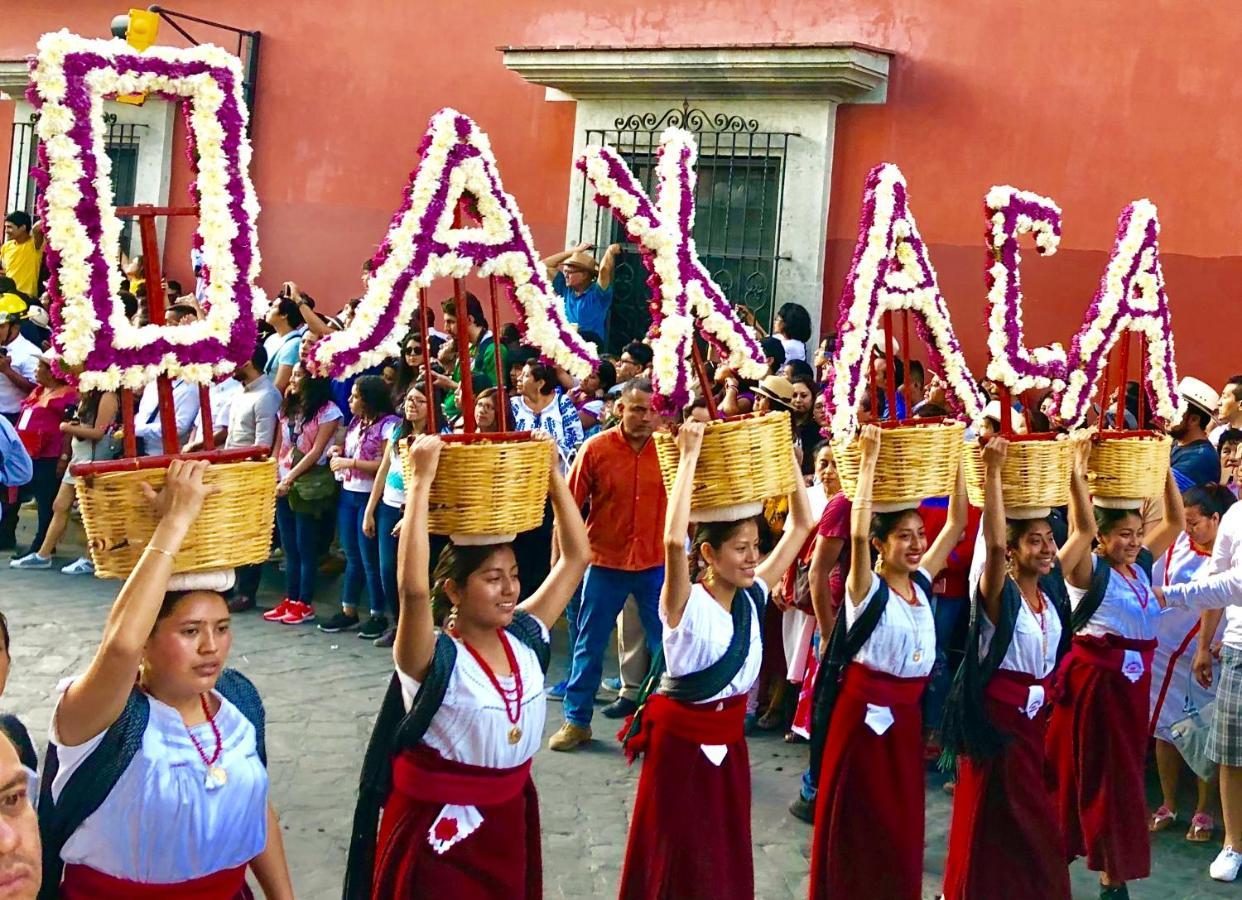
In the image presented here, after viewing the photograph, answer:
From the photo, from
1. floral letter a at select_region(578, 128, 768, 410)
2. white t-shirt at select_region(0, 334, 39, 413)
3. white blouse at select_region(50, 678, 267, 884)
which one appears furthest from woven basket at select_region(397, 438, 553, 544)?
white t-shirt at select_region(0, 334, 39, 413)

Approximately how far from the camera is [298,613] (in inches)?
430

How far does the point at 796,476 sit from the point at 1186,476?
3.72m

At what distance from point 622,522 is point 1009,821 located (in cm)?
314

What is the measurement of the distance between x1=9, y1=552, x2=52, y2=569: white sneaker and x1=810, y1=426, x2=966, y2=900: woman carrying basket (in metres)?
8.09

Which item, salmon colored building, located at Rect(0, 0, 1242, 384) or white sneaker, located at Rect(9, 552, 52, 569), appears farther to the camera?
white sneaker, located at Rect(9, 552, 52, 569)

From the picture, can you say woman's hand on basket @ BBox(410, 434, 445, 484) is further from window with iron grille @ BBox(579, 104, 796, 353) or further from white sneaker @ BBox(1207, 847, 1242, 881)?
window with iron grille @ BBox(579, 104, 796, 353)

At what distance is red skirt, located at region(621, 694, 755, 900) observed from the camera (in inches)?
211

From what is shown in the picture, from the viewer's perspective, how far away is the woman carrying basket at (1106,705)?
641 cm

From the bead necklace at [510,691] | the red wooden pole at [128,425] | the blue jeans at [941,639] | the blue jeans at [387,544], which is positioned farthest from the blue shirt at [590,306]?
the red wooden pole at [128,425]

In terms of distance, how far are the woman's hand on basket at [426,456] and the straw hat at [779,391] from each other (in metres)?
4.43

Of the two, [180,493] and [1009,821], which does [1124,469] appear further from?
[180,493]

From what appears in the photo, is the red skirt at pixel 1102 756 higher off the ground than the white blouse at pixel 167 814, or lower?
lower

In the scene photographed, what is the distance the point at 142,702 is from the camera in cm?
394

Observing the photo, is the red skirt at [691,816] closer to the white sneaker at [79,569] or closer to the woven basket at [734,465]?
the woven basket at [734,465]
